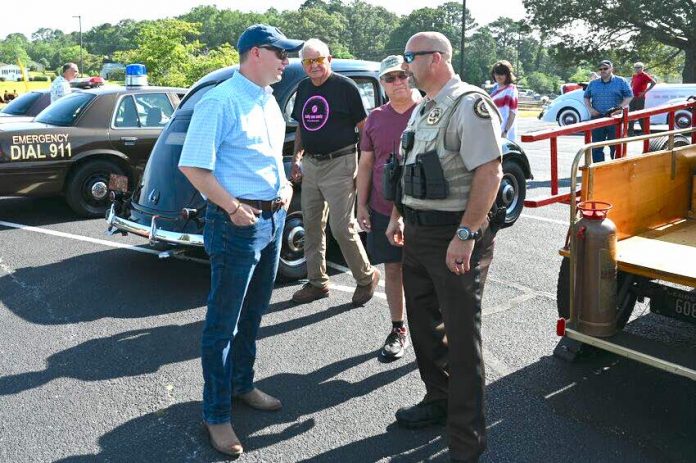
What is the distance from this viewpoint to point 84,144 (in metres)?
8.12

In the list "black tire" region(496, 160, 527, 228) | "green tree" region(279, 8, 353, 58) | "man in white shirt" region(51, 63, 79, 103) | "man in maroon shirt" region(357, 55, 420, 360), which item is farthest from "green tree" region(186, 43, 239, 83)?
"green tree" region(279, 8, 353, 58)

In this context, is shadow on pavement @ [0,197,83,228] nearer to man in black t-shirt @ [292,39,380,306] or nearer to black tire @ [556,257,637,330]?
man in black t-shirt @ [292,39,380,306]

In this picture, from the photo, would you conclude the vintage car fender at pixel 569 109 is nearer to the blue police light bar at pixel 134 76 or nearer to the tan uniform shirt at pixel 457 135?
the blue police light bar at pixel 134 76

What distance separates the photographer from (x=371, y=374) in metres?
4.01

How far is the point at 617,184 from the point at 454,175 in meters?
1.52

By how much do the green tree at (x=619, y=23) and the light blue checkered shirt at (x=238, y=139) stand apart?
4008 cm

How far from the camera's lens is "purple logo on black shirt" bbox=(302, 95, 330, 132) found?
16.1 feet

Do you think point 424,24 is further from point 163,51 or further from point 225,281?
point 225,281

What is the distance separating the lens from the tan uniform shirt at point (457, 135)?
9.01 feet

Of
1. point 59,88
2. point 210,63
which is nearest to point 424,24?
point 210,63

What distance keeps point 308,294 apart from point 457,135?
2.71 metres

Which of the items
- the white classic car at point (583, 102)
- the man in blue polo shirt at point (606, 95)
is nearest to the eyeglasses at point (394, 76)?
the man in blue polo shirt at point (606, 95)

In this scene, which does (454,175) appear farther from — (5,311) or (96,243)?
(96,243)

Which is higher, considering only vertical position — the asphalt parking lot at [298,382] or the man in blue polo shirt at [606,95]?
the man in blue polo shirt at [606,95]
